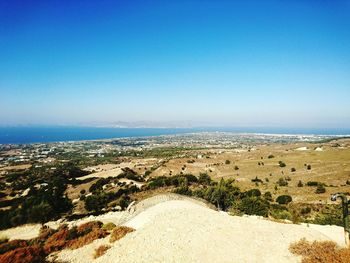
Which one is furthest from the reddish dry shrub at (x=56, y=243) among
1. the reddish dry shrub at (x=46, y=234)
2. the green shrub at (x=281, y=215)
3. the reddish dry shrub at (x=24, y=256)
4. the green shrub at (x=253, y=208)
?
the green shrub at (x=281, y=215)

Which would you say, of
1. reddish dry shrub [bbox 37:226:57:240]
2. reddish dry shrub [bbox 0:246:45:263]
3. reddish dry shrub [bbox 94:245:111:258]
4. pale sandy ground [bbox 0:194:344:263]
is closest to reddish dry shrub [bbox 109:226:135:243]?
pale sandy ground [bbox 0:194:344:263]

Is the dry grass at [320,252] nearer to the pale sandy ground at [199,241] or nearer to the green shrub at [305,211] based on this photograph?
the pale sandy ground at [199,241]

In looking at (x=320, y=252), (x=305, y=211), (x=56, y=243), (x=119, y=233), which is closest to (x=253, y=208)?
(x=305, y=211)

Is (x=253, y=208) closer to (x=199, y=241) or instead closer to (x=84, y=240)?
(x=199, y=241)

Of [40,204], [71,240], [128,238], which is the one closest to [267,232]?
[128,238]

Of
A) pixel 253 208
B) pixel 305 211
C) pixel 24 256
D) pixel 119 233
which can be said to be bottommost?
pixel 305 211

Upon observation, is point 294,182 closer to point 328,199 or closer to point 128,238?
point 328,199
